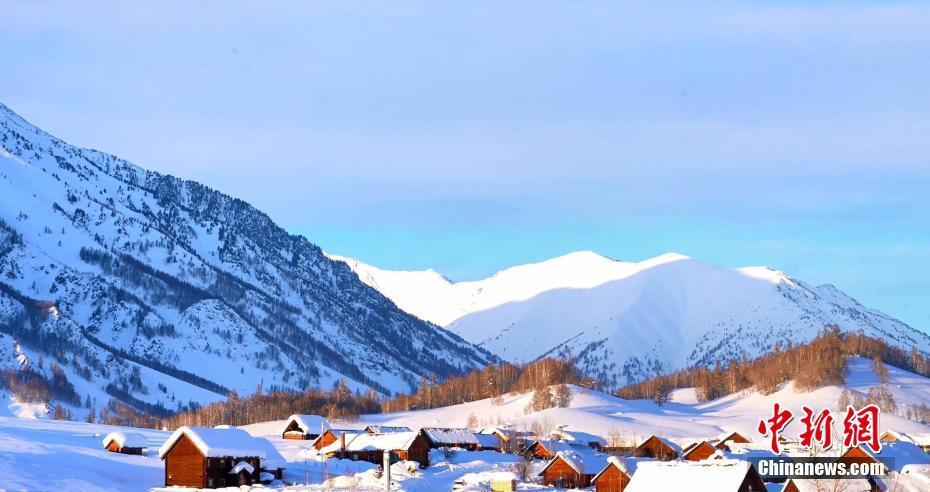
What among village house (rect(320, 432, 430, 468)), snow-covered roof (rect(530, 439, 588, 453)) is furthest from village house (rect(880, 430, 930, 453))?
village house (rect(320, 432, 430, 468))

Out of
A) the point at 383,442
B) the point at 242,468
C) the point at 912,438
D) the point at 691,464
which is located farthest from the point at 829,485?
the point at 912,438

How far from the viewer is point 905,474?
112625 millimetres

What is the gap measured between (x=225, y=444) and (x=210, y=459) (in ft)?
7.66

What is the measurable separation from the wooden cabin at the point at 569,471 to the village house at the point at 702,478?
3924 centimetres

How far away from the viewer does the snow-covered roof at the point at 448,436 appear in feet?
496

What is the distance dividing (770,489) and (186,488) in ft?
141

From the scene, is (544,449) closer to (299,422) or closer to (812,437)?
(299,422)

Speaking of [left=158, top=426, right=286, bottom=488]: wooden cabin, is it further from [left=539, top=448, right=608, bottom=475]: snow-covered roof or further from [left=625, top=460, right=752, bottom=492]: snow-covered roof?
[left=625, top=460, right=752, bottom=492]: snow-covered roof

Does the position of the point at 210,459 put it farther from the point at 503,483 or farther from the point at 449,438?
the point at 449,438

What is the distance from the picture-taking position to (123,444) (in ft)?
416

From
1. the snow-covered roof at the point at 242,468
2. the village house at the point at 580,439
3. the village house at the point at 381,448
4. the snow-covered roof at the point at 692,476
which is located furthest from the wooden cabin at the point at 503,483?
the village house at the point at 580,439

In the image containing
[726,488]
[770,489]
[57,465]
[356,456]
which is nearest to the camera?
[726,488]

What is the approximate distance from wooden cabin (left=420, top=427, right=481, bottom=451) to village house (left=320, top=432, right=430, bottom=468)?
119 inches

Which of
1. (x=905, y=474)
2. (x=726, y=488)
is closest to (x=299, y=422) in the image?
(x=905, y=474)
